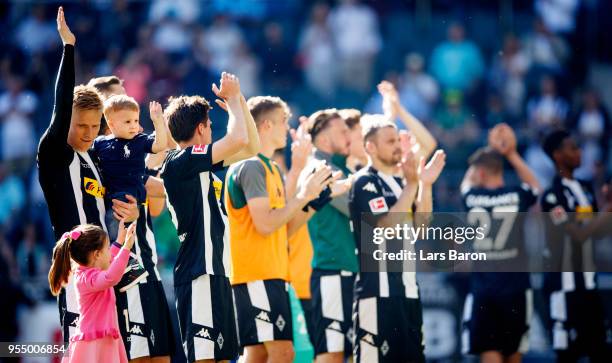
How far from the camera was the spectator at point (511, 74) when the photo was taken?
56.0ft

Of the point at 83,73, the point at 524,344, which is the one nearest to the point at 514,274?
the point at 524,344

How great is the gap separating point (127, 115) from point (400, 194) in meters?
2.34

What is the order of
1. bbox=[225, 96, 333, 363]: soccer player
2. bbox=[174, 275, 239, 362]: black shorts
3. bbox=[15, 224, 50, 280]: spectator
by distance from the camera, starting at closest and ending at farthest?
bbox=[174, 275, 239, 362]: black shorts
bbox=[225, 96, 333, 363]: soccer player
bbox=[15, 224, 50, 280]: spectator

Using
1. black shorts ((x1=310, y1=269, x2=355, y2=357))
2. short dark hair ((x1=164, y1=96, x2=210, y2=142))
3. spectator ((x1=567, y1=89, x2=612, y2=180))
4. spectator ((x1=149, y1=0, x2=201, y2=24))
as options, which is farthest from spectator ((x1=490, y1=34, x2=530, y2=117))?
short dark hair ((x1=164, y1=96, x2=210, y2=142))

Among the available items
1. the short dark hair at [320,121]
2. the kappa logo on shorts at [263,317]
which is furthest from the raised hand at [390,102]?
the kappa logo on shorts at [263,317]

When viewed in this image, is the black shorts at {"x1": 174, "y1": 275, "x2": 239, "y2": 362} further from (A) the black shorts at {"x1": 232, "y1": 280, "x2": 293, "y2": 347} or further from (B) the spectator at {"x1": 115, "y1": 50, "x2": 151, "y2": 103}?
(B) the spectator at {"x1": 115, "y1": 50, "x2": 151, "y2": 103}

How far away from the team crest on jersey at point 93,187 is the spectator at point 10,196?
311 inches

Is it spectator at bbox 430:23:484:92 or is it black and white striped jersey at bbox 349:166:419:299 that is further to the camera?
spectator at bbox 430:23:484:92

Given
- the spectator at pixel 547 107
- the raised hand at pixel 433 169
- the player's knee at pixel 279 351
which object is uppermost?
the spectator at pixel 547 107

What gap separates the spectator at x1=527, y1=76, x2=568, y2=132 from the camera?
1653cm

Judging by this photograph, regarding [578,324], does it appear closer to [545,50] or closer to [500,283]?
[500,283]

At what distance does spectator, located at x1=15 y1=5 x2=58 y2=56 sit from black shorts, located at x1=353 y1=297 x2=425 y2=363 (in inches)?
413

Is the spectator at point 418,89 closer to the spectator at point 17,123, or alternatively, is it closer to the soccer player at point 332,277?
the spectator at point 17,123

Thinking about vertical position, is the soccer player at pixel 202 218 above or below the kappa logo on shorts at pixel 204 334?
above
